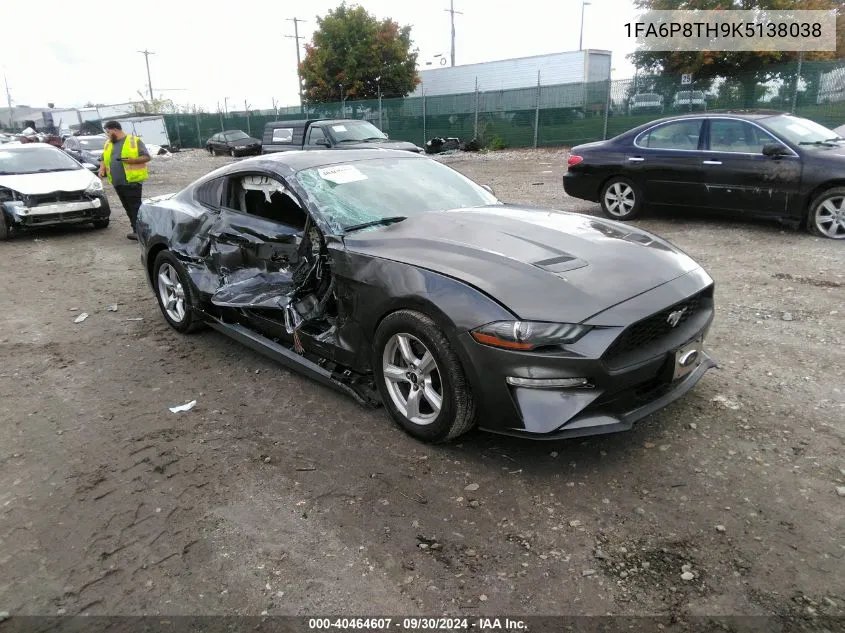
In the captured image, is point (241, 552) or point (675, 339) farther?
point (675, 339)

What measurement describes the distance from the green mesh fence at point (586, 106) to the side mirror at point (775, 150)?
39.5 ft

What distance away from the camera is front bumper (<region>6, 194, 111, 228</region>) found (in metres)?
9.89

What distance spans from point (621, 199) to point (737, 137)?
1723 millimetres

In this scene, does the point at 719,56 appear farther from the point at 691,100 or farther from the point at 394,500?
the point at 394,500

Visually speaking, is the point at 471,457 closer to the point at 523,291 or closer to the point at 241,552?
the point at 523,291

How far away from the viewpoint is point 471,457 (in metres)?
3.29

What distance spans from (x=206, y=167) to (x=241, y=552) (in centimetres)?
2502

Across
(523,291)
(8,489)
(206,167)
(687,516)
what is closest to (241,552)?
(8,489)

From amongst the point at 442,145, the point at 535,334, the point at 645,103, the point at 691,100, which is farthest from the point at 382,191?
the point at 442,145

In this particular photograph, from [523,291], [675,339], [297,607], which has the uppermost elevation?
[523,291]

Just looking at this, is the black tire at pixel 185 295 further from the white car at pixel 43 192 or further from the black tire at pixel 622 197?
the black tire at pixel 622 197

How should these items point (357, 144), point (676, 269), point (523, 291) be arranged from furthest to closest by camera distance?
point (357, 144) < point (676, 269) < point (523, 291)

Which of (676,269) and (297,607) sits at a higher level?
(676,269)

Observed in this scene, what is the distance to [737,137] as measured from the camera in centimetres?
792
